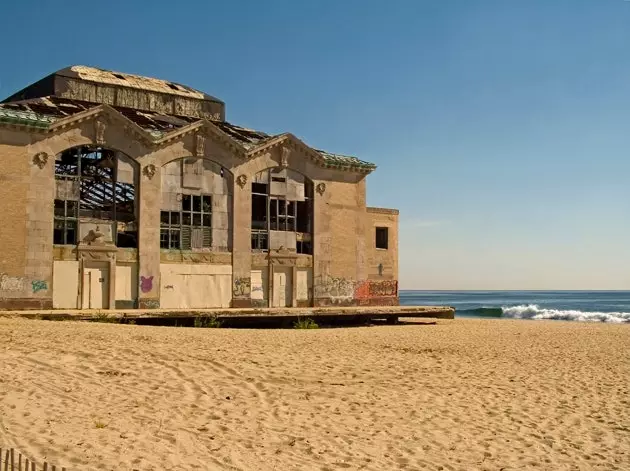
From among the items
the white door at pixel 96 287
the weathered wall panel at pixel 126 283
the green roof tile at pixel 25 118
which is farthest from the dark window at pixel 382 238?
Answer: the green roof tile at pixel 25 118

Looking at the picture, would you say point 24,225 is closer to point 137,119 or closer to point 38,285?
point 38,285

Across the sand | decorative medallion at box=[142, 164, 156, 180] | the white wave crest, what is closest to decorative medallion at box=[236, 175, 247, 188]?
decorative medallion at box=[142, 164, 156, 180]

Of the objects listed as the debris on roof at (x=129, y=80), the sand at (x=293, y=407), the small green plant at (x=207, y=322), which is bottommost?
the sand at (x=293, y=407)

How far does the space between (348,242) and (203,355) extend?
83.5ft

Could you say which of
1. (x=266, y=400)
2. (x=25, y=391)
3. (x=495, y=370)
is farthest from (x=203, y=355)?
(x=495, y=370)

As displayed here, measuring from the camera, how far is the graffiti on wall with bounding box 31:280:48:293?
103ft

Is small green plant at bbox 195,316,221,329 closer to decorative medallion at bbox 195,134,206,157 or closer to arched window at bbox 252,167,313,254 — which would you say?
arched window at bbox 252,167,313,254

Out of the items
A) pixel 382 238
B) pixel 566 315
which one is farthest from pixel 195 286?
pixel 566 315

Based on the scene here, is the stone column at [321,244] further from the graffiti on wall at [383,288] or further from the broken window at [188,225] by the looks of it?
the broken window at [188,225]

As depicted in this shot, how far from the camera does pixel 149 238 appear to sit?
34.8 m

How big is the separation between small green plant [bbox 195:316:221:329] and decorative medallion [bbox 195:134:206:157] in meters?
9.47

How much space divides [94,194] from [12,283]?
6768 mm

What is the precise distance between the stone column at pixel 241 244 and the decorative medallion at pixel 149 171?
4727 mm

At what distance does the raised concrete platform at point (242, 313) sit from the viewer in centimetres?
2802
